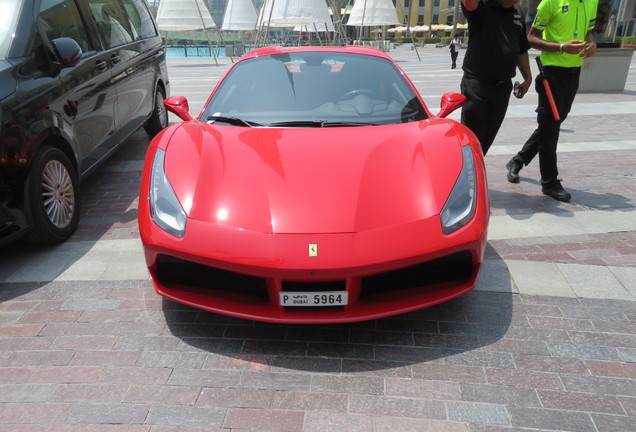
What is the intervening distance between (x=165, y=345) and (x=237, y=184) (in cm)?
88

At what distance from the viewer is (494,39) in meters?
3.73

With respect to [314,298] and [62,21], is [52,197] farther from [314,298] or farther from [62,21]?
[314,298]

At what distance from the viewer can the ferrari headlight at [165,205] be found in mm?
2297

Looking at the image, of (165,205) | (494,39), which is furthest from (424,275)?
(494,39)

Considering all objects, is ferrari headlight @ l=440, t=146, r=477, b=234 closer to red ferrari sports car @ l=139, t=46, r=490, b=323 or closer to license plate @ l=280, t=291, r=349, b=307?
red ferrari sports car @ l=139, t=46, r=490, b=323

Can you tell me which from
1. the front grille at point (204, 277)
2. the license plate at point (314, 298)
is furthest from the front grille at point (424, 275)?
the front grille at point (204, 277)

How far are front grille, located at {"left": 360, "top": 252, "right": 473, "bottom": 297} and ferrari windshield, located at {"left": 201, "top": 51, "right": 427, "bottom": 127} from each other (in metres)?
1.16

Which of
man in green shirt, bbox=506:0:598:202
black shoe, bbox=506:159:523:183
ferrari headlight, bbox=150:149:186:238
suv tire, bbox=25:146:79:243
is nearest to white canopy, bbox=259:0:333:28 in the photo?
black shoe, bbox=506:159:523:183

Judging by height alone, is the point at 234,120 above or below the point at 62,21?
below

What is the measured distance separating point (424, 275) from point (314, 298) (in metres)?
0.55

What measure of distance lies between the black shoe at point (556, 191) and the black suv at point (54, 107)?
4036mm

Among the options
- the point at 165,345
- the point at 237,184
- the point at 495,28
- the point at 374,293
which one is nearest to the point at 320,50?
the point at 495,28

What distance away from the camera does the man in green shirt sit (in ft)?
12.9

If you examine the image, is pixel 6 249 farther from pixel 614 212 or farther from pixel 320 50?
pixel 614 212
